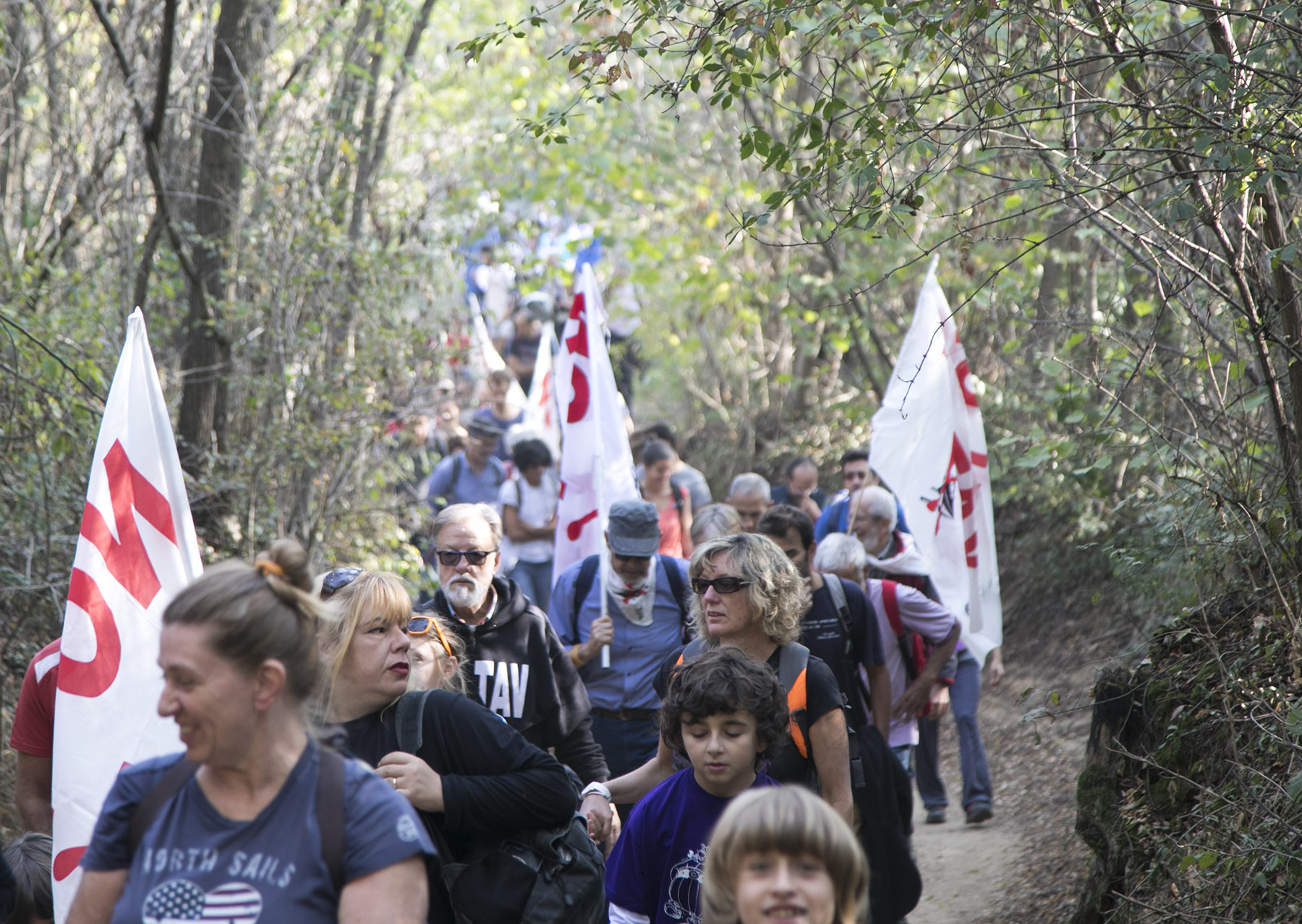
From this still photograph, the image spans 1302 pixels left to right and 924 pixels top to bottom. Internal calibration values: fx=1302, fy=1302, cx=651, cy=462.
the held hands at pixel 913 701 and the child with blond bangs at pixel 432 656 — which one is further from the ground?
the child with blond bangs at pixel 432 656

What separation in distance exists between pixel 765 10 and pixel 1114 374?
2.96 metres

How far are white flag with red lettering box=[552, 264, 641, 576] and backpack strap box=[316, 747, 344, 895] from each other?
16.0ft

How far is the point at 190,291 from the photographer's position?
31.2 ft

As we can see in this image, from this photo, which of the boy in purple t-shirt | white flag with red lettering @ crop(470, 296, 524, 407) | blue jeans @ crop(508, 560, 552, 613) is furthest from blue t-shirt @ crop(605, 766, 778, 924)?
white flag with red lettering @ crop(470, 296, 524, 407)

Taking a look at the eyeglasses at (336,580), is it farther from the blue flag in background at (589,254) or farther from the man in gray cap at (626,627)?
the blue flag in background at (589,254)

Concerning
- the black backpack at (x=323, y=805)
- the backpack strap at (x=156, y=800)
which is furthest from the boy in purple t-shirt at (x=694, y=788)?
the backpack strap at (x=156, y=800)

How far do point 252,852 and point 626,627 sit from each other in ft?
12.6

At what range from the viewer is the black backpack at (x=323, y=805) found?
2283mm

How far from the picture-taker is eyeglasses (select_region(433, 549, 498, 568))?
4.97m

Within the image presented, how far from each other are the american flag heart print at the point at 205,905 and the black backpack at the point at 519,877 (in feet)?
3.27

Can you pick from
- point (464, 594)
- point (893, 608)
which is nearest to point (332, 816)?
point (464, 594)

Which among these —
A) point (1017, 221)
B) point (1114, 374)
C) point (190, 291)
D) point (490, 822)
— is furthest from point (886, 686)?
point (1017, 221)

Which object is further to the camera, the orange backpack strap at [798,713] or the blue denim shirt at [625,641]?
the blue denim shirt at [625,641]

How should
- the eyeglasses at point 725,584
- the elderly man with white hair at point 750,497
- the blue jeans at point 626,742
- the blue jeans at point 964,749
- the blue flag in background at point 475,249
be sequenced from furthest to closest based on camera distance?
the blue flag in background at point 475,249
the elderly man with white hair at point 750,497
the blue jeans at point 964,749
the blue jeans at point 626,742
the eyeglasses at point 725,584
